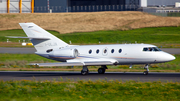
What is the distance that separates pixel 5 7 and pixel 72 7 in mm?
26148

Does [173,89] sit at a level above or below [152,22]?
below

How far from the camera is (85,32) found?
307 feet

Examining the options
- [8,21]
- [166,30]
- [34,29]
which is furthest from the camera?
[8,21]

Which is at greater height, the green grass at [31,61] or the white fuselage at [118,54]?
the white fuselage at [118,54]

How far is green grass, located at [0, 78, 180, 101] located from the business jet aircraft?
26.2ft

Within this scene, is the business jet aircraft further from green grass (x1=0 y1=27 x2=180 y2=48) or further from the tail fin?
green grass (x1=0 y1=27 x2=180 y2=48)

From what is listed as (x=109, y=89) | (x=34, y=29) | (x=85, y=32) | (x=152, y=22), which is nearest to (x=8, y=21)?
(x=85, y=32)

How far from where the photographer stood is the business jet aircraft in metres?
26.5

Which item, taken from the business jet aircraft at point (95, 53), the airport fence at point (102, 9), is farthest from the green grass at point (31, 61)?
the airport fence at point (102, 9)

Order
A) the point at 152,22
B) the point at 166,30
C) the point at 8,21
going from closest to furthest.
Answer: the point at 166,30
the point at 152,22
the point at 8,21

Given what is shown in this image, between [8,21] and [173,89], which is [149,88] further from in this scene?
[8,21]

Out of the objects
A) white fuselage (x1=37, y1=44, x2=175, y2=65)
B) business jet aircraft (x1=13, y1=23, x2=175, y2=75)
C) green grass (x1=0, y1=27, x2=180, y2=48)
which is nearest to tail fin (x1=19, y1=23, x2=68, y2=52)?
business jet aircraft (x1=13, y1=23, x2=175, y2=75)

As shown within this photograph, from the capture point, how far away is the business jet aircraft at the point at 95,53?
26547 millimetres

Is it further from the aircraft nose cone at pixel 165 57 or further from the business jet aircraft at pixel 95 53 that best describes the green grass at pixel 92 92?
the business jet aircraft at pixel 95 53
